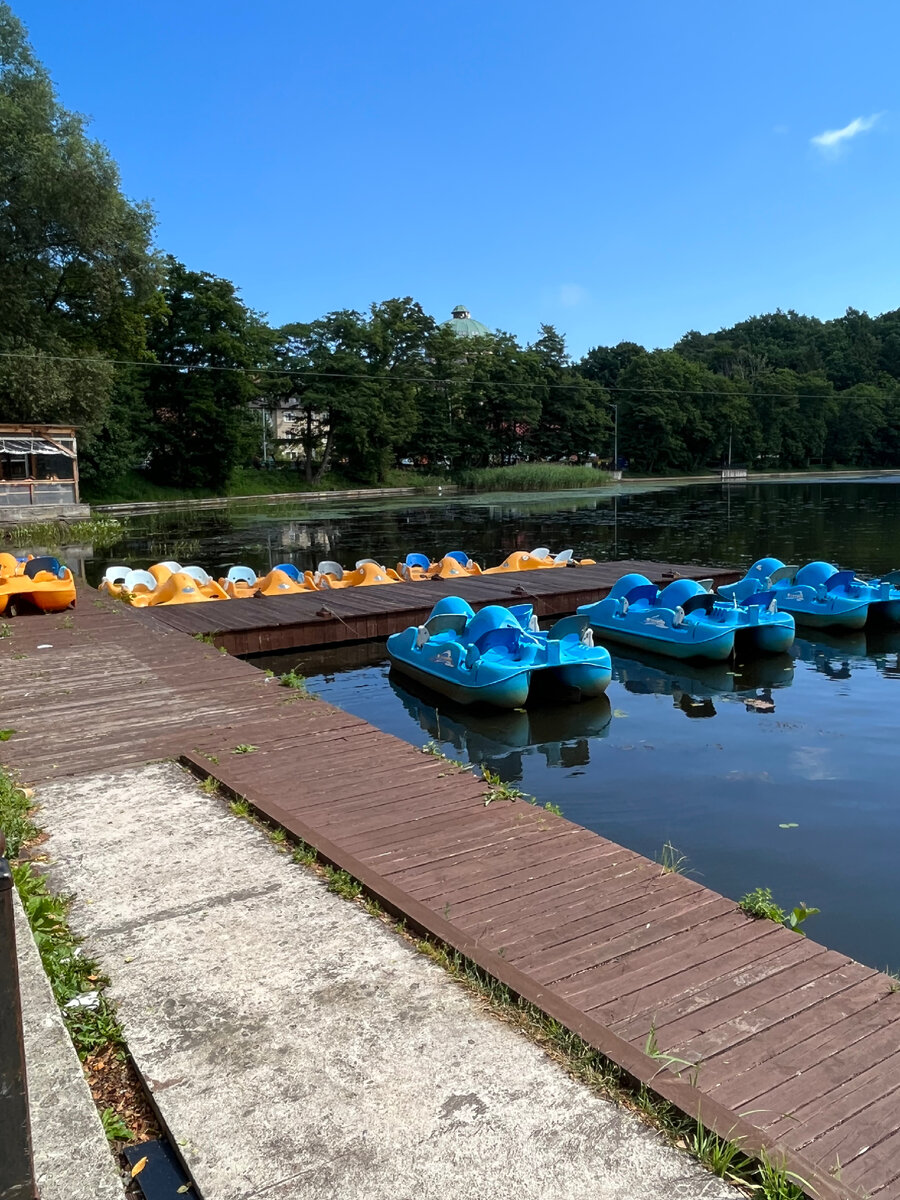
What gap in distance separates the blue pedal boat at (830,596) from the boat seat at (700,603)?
55 centimetres

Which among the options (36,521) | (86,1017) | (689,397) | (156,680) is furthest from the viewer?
(689,397)

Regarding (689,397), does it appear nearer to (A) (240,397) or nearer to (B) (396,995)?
(A) (240,397)

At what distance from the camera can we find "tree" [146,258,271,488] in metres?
50.8

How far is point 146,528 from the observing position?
116 feet

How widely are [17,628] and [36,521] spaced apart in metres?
23.8

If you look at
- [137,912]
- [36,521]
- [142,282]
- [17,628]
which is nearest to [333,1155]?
[137,912]

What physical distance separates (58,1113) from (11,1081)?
0.95 metres

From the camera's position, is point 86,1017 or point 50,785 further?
point 50,785

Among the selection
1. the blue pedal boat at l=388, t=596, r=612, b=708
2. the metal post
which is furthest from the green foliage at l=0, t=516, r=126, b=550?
the metal post

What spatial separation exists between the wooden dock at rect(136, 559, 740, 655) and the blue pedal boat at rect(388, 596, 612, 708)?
269cm

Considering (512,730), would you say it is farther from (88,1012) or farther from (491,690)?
(88,1012)

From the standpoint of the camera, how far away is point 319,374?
153ft

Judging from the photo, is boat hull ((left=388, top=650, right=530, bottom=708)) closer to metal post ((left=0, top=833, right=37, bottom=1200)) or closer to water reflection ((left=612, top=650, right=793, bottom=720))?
water reflection ((left=612, top=650, right=793, bottom=720))

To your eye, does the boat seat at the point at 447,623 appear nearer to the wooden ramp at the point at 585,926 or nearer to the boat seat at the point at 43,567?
the wooden ramp at the point at 585,926
